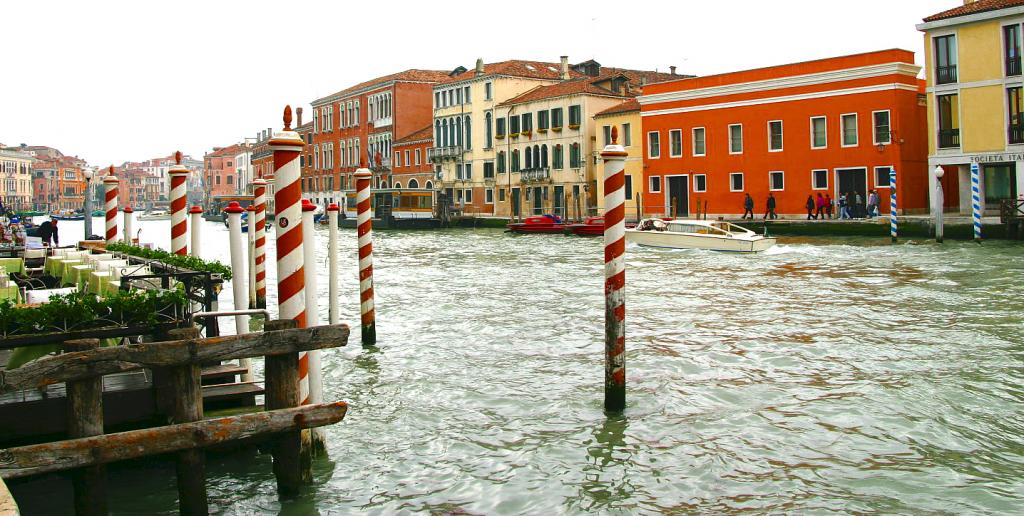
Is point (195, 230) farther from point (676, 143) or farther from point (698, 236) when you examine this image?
point (676, 143)

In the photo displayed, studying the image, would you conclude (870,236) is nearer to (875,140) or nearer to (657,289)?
(875,140)

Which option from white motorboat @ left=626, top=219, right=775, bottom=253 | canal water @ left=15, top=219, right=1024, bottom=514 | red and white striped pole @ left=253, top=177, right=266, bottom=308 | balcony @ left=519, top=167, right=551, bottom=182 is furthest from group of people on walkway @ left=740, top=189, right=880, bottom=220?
red and white striped pole @ left=253, top=177, right=266, bottom=308

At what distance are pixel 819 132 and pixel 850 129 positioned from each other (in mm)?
1013

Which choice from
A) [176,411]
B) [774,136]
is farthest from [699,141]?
[176,411]

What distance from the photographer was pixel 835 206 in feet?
94.1

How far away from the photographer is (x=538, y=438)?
6086 millimetres

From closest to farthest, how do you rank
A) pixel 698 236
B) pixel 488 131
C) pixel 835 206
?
pixel 698 236, pixel 835 206, pixel 488 131

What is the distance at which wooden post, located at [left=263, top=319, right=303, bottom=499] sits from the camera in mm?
4496

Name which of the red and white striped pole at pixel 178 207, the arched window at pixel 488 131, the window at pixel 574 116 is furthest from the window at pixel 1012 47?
the arched window at pixel 488 131

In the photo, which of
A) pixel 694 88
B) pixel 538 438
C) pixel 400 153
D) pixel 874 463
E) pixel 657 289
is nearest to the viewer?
pixel 874 463

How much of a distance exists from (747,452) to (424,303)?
316 inches

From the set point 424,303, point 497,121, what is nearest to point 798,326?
point 424,303

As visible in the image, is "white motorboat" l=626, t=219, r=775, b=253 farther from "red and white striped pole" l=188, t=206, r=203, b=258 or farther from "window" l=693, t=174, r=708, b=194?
"red and white striped pole" l=188, t=206, r=203, b=258

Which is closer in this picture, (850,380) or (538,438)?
(538,438)
